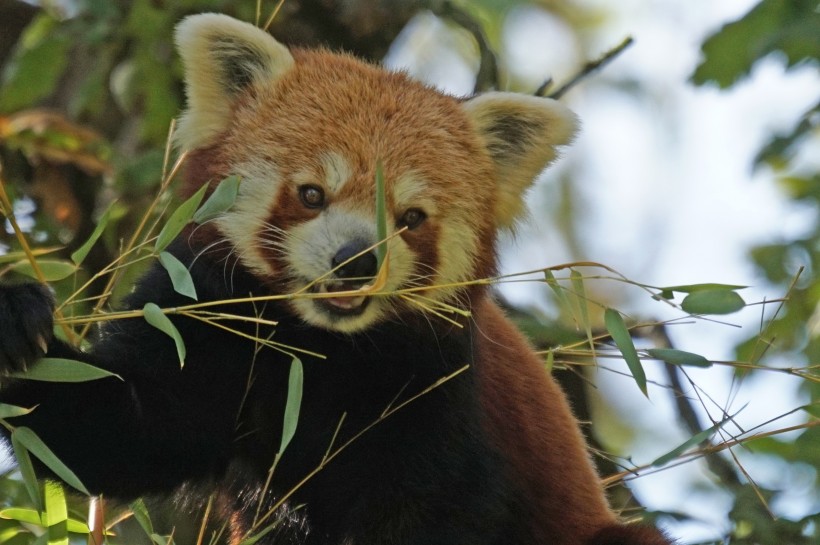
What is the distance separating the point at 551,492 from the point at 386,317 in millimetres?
947

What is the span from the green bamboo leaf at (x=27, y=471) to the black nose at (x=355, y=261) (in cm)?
103

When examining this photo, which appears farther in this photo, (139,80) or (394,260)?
(139,80)

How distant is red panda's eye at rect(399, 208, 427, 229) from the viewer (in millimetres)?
3771

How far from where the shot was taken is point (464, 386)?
3760 mm

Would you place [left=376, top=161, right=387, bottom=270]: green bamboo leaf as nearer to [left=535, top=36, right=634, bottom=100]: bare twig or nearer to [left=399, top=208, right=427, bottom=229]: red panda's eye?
[left=399, top=208, right=427, bottom=229]: red panda's eye

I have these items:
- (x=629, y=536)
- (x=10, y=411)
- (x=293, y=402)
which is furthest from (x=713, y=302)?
(x=10, y=411)

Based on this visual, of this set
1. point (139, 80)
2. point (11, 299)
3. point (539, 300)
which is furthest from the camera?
point (539, 300)

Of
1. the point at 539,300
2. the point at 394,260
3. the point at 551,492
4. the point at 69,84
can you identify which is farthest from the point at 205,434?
the point at 539,300

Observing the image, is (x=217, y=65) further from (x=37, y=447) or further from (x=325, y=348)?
(x=37, y=447)

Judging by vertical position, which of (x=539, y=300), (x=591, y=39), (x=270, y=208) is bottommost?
(x=539, y=300)

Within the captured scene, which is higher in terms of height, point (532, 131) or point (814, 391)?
point (532, 131)

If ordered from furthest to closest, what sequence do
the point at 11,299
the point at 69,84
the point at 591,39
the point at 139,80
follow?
the point at 591,39
the point at 69,84
the point at 139,80
the point at 11,299

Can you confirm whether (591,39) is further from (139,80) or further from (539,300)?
(139,80)

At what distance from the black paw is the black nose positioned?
848mm
